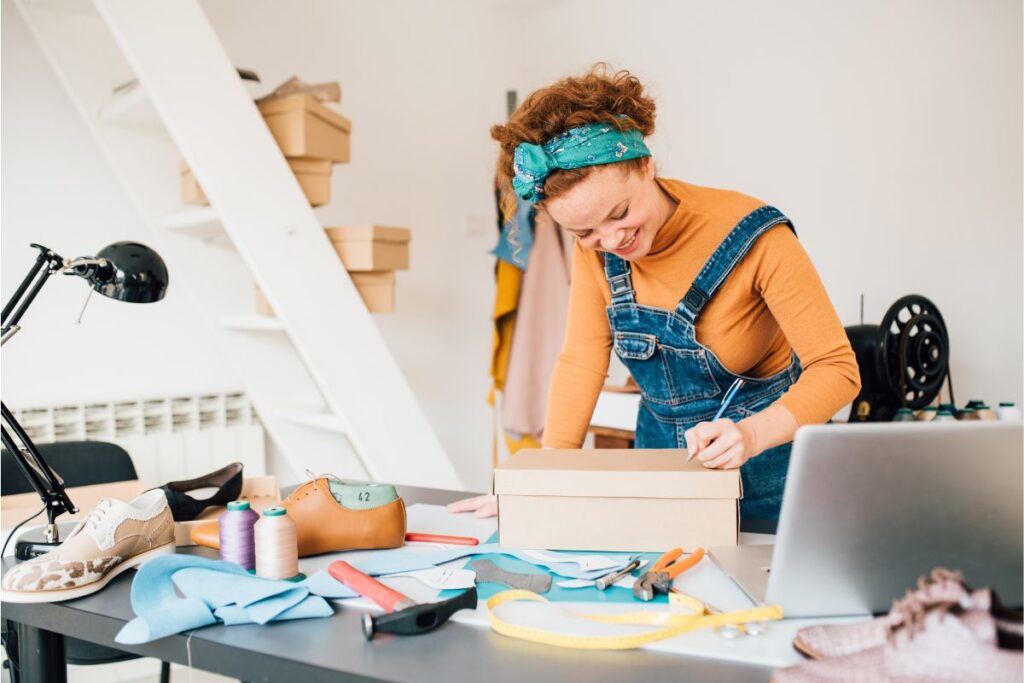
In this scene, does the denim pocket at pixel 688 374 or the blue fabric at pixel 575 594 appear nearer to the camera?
the blue fabric at pixel 575 594

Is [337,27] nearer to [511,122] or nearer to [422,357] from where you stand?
[422,357]

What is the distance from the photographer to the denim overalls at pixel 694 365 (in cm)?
150

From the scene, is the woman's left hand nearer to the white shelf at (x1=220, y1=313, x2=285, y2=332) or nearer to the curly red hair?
the curly red hair

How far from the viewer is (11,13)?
8.70ft

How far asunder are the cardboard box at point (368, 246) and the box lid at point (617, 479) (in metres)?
1.20

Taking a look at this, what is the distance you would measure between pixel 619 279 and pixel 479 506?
1.66 feet

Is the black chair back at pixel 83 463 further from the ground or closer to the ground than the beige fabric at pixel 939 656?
closer to the ground

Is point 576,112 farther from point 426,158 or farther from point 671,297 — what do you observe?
point 426,158

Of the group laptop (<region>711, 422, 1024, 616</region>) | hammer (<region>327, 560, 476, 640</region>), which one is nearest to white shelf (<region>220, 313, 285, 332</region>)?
hammer (<region>327, 560, 476, 640</region>)

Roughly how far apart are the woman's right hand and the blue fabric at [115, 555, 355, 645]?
41 cm

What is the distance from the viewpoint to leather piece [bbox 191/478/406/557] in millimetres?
1223

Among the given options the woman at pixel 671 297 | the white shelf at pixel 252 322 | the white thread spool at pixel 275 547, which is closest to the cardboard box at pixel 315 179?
the white shelf at pixel 252 322

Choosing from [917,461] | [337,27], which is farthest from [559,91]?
[337,27]

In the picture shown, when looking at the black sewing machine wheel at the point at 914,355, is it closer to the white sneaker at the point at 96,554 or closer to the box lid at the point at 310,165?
the box lid at the point at 310,165
